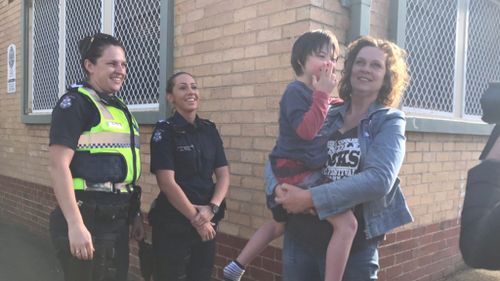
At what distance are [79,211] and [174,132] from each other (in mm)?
744

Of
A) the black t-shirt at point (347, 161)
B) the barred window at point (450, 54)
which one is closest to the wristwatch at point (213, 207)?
the black t-shirt at point (347, 161)

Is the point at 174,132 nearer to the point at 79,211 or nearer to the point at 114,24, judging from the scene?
the point at 79,211

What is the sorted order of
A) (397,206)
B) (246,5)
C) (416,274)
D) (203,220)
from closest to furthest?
(397,206) < (203,220) < (246,5) < (416,274)

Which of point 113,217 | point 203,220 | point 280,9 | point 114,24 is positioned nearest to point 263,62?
point 280,9

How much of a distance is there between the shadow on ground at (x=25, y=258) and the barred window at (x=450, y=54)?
390 cm

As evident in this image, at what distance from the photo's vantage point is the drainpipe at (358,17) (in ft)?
9.94

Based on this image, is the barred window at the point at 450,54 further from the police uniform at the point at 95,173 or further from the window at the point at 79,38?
the police uniform at the point at 95,173

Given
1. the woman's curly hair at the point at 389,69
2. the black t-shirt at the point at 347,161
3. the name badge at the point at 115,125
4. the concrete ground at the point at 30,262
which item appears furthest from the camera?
the concrete ground at the point at 30,262

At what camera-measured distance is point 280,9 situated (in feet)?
10.0

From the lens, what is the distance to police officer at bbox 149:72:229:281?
2662 mm

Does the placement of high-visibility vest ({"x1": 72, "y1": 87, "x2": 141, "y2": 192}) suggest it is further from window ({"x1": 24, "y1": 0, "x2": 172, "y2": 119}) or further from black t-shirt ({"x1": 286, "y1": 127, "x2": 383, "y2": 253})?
window ({"x1": 24, "y1": 0, "x2": 172, "y2": 119})

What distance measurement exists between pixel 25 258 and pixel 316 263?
13.8 feet

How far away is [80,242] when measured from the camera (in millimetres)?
2152

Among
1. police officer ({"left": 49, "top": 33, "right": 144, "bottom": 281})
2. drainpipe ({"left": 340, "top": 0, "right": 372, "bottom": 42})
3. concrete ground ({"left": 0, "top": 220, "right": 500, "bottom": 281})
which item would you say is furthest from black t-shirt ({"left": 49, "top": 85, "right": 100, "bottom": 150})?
concrete ground ({"left": 0, "top": 220, "right": 500, "bottom": 281})
